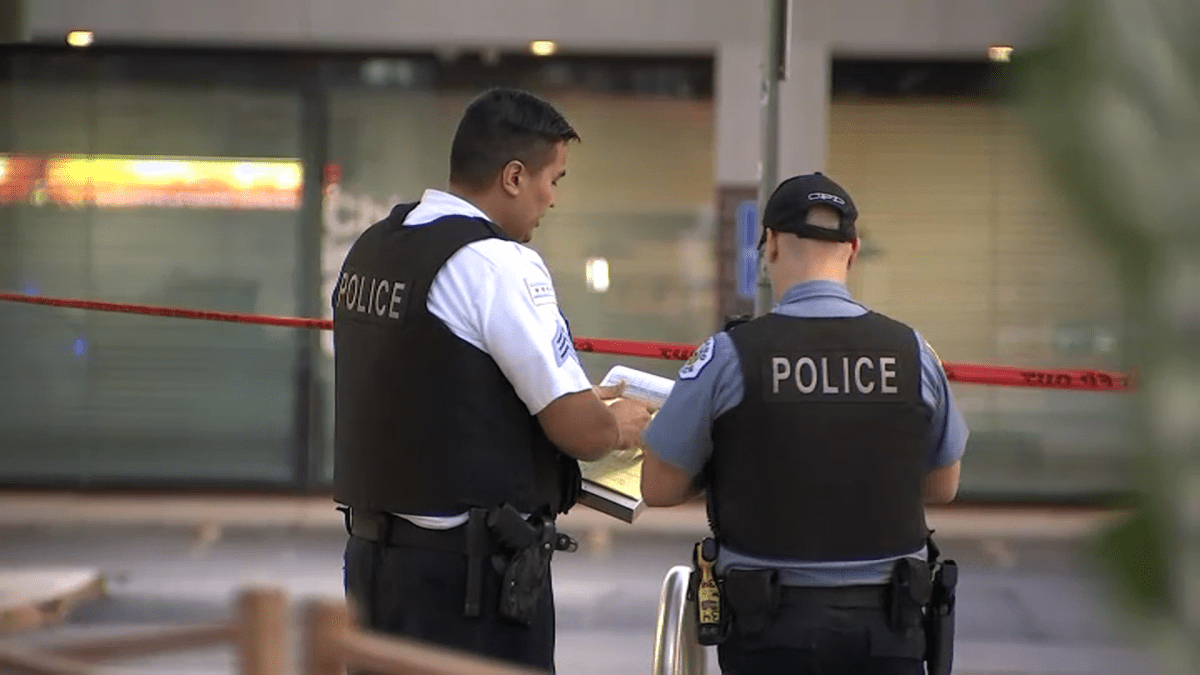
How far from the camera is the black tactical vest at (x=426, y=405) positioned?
10.1 feet

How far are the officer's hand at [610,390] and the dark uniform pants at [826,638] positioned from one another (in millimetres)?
613

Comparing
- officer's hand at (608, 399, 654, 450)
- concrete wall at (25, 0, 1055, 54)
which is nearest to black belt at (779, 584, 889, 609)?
officer's hand at (608, 399, 654, 450)

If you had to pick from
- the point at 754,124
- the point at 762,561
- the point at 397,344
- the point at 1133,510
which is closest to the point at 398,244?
the point at 397,344

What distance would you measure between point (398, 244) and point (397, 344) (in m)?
0.20

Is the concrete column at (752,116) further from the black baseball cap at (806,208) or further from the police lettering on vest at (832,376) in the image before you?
the police lettering on vest at (832,376)

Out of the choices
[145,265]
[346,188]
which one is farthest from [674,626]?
[145,265]

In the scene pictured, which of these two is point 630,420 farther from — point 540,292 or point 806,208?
point 806,208

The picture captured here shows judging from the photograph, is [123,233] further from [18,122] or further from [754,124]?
[754,124]

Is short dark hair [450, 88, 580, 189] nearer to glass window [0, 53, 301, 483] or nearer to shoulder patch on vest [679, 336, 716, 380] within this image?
shoulder patch on vest [679, 336, 716, 380]

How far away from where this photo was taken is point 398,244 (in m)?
Result: 3.16

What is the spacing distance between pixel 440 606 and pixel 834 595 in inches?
29.0

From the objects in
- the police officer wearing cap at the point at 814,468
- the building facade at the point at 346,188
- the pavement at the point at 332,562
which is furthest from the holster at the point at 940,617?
the building facade at the point at 346,188

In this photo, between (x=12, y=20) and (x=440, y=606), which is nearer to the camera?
(x=440, y=606)

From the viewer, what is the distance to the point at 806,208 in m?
3.13
